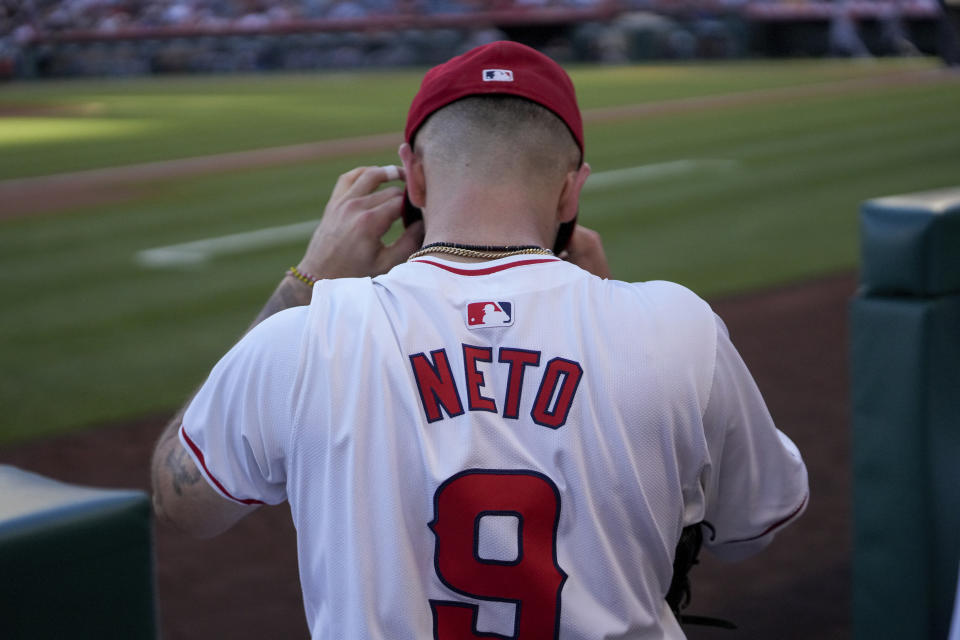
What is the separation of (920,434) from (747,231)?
7.67 m

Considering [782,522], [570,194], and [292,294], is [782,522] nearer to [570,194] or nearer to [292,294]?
[570,194]

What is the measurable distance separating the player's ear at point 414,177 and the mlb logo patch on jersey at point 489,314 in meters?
0.33

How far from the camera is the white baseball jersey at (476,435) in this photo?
5.37ft

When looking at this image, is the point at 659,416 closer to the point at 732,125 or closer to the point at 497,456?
the point at 497,456

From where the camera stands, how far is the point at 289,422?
5.49 ft

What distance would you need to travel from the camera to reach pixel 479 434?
1.63m

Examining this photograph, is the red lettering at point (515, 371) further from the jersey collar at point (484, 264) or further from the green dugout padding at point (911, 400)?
the green dugout padding at point (911, 400)

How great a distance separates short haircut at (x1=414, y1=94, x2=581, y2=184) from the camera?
184 cm

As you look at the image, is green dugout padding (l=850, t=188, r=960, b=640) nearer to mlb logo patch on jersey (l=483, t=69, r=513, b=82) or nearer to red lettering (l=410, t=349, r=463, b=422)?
mlb logo patch on jersey (l=483, t=69, r=513, b=82)

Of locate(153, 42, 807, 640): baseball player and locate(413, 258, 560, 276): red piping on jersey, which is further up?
locate(413, 258, 560, 276): red piping on jersey

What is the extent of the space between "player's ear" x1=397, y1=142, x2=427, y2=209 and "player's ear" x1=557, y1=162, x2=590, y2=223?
0.79 feet

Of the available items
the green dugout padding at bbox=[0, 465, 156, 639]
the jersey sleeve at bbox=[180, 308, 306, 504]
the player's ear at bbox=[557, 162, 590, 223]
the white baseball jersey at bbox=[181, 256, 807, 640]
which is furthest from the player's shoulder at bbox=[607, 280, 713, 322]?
the green dugout padding at bbox=[0, 465, 156, 639]

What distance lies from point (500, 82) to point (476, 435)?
60 centimetres

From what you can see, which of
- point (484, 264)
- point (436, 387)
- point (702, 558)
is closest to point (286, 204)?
point (702, 558)
